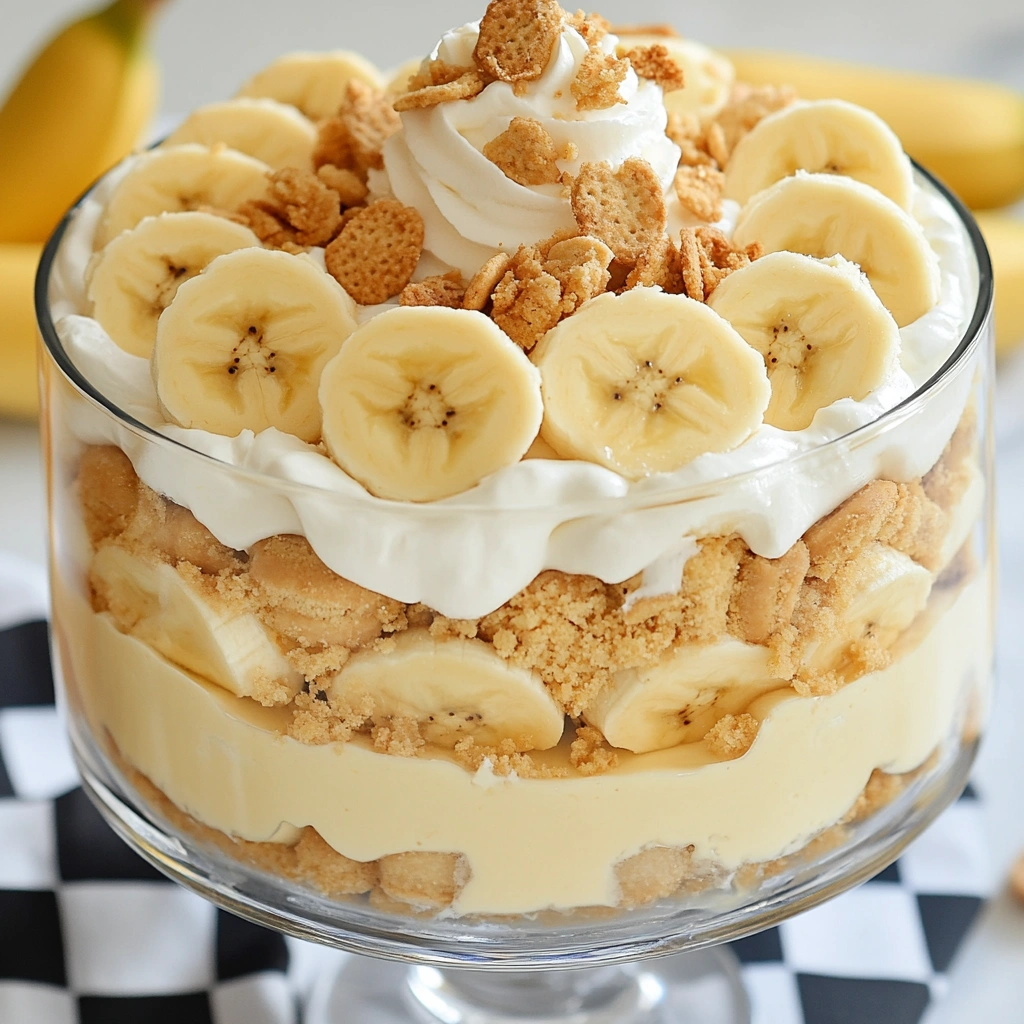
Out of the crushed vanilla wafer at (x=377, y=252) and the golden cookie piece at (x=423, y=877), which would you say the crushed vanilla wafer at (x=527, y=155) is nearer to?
the crushed vanilla wafer at (x=377, y=252)

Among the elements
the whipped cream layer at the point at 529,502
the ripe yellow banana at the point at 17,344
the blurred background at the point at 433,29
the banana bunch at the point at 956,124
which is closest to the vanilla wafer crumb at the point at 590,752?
the whipped cream layer at the point at 529,502

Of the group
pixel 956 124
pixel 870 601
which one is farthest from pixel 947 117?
pixel 870 601

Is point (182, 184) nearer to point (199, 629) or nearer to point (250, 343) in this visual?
point (250, 343)

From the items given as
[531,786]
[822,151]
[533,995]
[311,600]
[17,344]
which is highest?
[822,151]

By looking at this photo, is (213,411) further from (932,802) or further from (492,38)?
(932,802)

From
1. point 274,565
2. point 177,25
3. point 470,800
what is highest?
point 274,565

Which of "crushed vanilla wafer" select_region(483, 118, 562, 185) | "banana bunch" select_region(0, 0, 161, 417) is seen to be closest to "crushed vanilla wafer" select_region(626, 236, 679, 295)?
"crushed vanilla wafer" select_region(483, 118, 562, 185)

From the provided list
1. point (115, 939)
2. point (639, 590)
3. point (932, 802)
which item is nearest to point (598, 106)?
point (639, 590)
